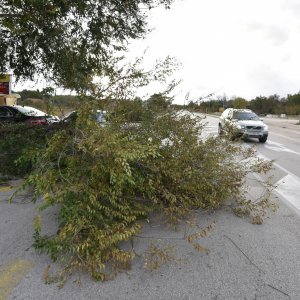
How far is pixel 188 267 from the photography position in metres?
3.36

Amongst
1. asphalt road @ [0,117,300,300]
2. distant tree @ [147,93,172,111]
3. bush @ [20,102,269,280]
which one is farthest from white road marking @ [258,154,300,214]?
distant tree @ [147,93,172,111]

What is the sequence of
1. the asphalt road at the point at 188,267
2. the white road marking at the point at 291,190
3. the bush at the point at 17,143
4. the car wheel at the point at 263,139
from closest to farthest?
the asphalt road at the point at 188,267, the white road marking at the point at 291,190, the bush at the point at 17,143, the car wheel at the point at 263,139

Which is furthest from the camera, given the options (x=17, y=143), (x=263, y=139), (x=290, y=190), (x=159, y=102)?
(x=263, y=139)

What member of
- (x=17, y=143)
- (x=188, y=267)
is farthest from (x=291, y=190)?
(x=17, y=143)

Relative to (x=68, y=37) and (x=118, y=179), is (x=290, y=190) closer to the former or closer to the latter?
(x=118, y=179)

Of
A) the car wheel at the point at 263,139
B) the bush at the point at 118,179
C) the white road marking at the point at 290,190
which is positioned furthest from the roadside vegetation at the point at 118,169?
the car wheel at the point at 263,139

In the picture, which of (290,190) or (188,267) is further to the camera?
(290,190)

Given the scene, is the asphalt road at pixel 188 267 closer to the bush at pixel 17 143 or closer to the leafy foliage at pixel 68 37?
the bush at pixel 17 143

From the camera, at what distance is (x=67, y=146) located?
387 cm

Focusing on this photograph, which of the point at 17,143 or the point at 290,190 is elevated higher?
the point at 17,143

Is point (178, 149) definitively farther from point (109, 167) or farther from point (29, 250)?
point (29, 250)

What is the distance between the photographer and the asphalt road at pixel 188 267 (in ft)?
9.59

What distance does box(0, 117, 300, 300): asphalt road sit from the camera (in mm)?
2922

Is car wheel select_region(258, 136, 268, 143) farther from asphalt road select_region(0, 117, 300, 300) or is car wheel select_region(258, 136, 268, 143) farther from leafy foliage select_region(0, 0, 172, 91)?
asphalt road select_region(0, 117, 300, 300)
